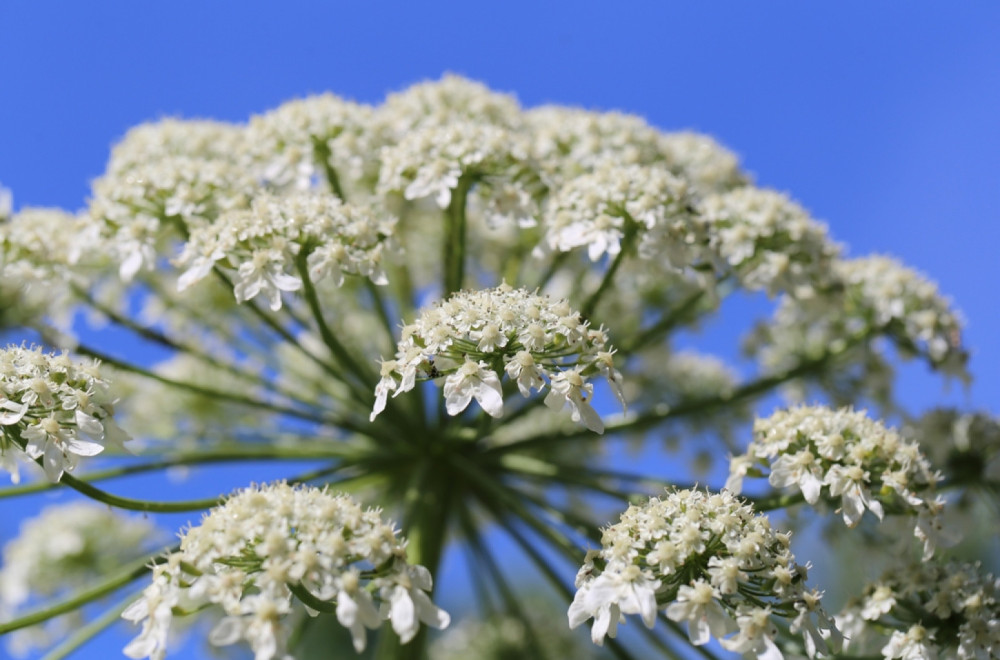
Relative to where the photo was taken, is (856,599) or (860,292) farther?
(860,292)

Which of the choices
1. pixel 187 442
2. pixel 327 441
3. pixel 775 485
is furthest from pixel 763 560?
pixel 187 442

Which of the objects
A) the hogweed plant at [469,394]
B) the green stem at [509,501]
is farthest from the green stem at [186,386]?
the green stem at [509,501]

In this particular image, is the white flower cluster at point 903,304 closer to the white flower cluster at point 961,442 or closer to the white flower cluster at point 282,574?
the white flower cluster at point 961,442

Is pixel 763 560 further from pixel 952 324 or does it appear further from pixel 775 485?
pixel 952 324

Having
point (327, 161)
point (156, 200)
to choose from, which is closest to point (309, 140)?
point (327, 161)

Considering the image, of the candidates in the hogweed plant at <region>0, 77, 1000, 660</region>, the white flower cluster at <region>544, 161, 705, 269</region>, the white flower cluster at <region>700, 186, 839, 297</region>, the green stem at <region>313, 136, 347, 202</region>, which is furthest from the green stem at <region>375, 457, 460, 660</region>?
the white flower cluster at <region>700, 186, 839, 297</region>

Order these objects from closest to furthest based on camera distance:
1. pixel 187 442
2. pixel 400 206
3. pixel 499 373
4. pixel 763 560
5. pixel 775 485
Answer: pixel 763 560, pixel 499 373, pixel 775 485, pixel 187 442, pixel 400 206

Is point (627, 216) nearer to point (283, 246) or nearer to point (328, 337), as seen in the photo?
point (328, 337)
